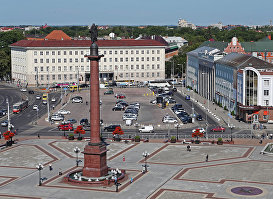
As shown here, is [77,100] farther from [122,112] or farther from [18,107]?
[122,112]

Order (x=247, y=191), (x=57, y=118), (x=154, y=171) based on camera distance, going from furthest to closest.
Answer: (x=57, y=118) → (x=154, y=171) → (x=247, y=191)

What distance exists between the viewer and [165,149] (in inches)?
3819

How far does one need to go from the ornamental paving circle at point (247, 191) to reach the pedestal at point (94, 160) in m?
16.2

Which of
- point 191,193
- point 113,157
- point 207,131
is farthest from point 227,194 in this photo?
point 207,131

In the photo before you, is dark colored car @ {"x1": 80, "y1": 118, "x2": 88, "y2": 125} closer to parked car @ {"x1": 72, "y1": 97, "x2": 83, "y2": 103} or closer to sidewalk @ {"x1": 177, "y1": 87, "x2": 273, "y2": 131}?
sidewalk @ {"x1": 177, "y1": 87, "x2": 273, "y2": 131}

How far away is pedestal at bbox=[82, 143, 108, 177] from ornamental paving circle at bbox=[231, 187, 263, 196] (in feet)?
53.1

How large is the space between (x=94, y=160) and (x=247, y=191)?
18693 millimetres

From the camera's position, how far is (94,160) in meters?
74.6

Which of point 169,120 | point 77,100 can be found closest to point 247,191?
point 169,120

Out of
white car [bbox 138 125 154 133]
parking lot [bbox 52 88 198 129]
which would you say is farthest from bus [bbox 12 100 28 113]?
white car [bbox 138 125 154 133]

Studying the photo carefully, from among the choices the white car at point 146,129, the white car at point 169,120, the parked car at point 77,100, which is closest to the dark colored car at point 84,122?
the white car at point 146,129

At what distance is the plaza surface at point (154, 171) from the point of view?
69938 millimetres

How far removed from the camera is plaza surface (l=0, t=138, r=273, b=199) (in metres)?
69.9

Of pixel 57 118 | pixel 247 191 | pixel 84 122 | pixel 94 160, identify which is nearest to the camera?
pixel 247 191
